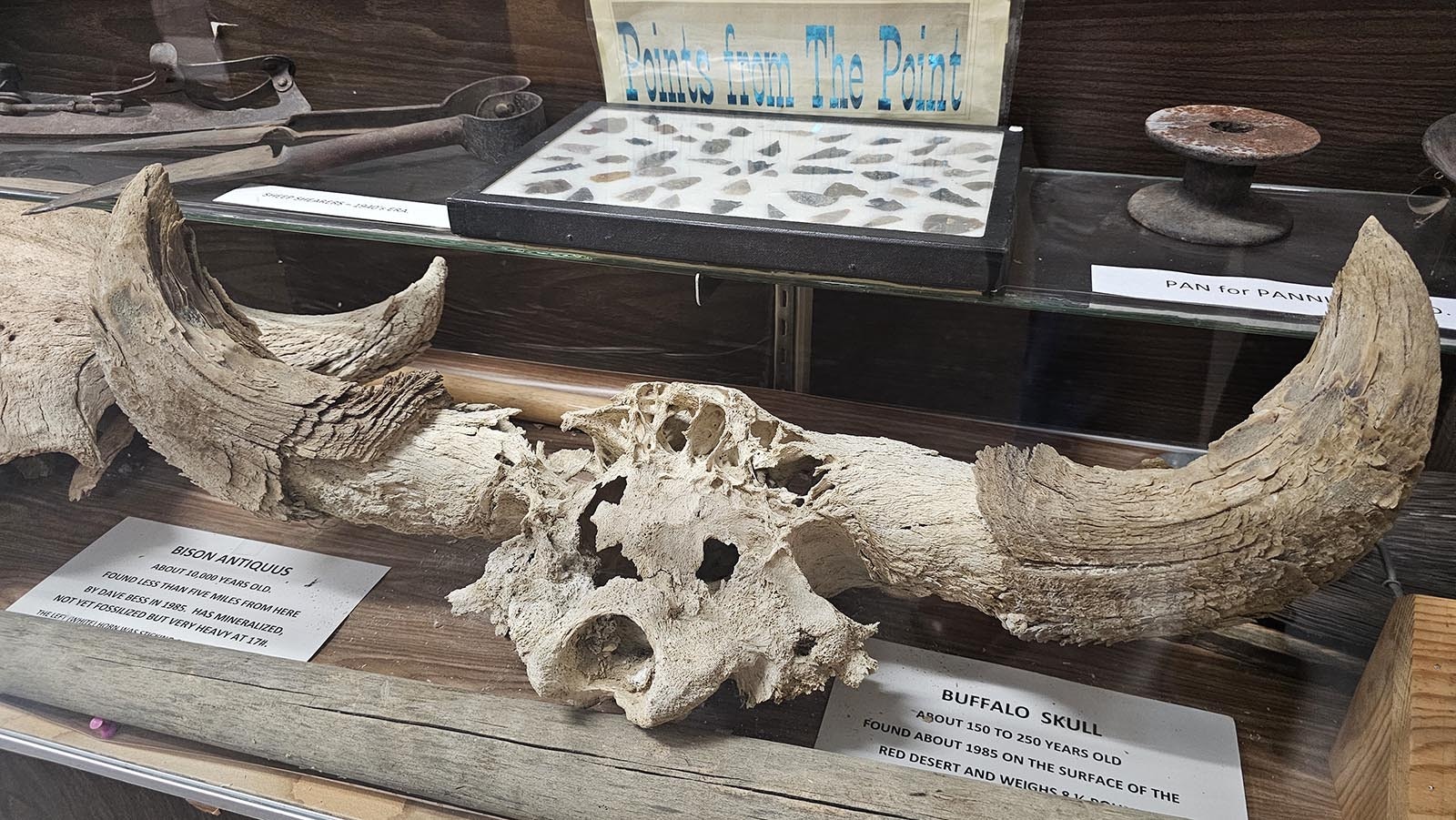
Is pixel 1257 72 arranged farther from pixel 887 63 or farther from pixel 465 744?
pixel 465 744

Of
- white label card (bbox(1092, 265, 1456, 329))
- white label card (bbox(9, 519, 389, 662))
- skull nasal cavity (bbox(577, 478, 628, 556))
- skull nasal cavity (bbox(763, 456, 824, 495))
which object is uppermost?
white label card (bbox(1092, 265, 1456, 329))

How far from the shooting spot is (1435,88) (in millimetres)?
1021

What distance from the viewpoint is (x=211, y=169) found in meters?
1.22

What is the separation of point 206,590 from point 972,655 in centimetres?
81

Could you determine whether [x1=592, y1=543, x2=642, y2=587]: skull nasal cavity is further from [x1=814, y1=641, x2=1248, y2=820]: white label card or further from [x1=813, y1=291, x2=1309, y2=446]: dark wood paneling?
[x1=813, y1=291, x2=1309, y2=446]: dark wood paneling

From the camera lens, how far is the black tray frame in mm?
914

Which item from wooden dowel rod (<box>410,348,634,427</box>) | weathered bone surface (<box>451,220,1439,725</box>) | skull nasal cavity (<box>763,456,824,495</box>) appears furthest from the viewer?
wooden dowel rod (<box>410,348,634,427</box>)

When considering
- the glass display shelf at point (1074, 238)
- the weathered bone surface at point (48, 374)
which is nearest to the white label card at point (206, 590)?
the weathered bone surface at point (48, 374)

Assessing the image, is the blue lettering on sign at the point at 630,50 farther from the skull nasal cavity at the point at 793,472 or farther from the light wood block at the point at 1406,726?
the light wood block at the point at 1406,726

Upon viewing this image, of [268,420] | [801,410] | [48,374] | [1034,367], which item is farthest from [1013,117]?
[48,374]

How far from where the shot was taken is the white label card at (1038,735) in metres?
0.88

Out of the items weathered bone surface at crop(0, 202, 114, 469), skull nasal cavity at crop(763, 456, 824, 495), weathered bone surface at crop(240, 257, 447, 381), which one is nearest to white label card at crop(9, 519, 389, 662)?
weathered bone surface at crop(0, 202, 114, 469)

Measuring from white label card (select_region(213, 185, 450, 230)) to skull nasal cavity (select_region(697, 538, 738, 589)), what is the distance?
423mm

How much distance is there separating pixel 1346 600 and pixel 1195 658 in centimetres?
14
